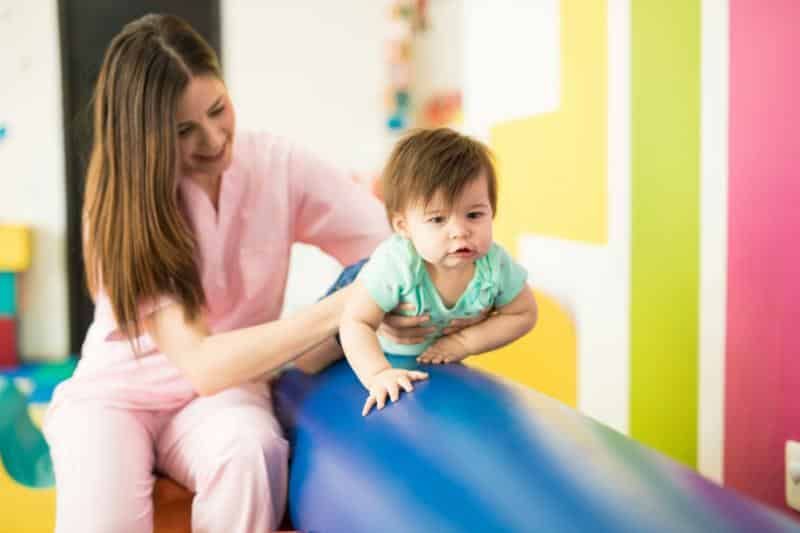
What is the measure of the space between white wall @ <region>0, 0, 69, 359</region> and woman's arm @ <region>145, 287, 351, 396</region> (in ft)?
7.91

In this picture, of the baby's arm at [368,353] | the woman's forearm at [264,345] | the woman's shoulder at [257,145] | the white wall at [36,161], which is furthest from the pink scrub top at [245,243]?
the white wall at [36,161]

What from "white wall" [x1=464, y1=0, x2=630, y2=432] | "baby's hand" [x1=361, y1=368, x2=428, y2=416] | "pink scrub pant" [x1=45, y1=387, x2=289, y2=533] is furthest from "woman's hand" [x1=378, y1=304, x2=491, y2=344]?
"white wall" [x1=464, y1=0, x2=630, y2=432]

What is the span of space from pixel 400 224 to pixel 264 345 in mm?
254

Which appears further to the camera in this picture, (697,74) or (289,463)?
(697,74)

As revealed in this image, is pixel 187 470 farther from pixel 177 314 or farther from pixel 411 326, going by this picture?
pixel 411 326

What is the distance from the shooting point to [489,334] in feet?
3.39

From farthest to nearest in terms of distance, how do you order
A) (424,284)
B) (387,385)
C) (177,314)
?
(177,314) → (424,284) → (387,385)

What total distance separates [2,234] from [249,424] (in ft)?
7.93

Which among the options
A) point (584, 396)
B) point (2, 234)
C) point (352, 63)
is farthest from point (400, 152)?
point (352, 63)

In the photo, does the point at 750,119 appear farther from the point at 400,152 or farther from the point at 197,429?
the point at 197,429

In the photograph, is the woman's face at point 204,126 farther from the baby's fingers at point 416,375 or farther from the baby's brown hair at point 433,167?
the baby's fingers at point 416,375

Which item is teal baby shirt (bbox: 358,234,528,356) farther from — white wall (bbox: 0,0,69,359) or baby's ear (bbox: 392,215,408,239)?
white wall (bbox: 0,0,69,359)

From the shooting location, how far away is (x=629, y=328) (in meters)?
1.28

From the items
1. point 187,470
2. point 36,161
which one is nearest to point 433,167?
point 187,470
